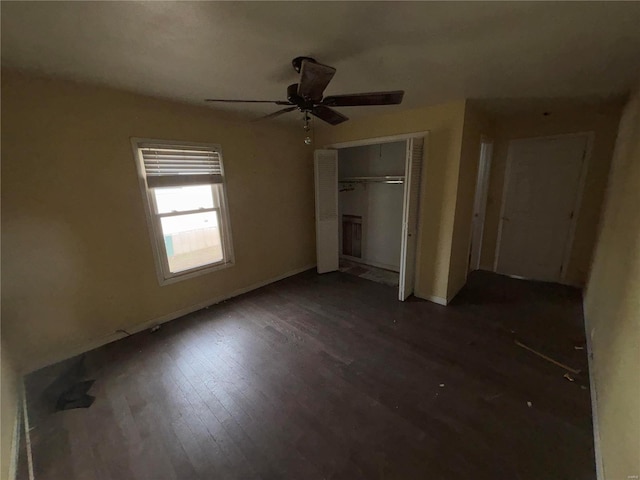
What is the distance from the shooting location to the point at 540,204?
363cm

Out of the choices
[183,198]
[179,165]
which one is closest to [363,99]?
[179,165]

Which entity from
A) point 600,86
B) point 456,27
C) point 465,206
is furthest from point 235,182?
point 600,86

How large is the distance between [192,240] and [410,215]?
108 inches

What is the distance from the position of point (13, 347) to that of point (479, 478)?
3444mm

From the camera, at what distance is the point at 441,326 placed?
9.00 ft

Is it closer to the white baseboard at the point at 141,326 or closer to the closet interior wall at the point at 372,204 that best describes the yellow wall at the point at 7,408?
the white baseboard at the point at 141,326

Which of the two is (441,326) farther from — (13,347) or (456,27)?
(13,347)

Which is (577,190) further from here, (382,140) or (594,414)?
(594,414)

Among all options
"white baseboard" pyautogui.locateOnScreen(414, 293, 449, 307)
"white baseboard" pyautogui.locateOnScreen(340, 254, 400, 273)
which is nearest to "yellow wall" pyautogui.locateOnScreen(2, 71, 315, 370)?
"white baseboard" pyautogui.locateOnScreen(340, 254, 400, 273)

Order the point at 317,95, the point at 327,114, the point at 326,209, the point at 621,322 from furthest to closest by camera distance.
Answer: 1. the point at 326,209
2. the point at 327,114
3. the point at 317,95
4. the point at 621,322

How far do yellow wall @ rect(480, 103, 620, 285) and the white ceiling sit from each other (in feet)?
3.25

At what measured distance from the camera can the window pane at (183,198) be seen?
277 cm

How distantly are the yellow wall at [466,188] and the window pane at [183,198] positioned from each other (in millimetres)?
2995

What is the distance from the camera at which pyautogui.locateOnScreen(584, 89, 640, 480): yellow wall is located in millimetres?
1168
